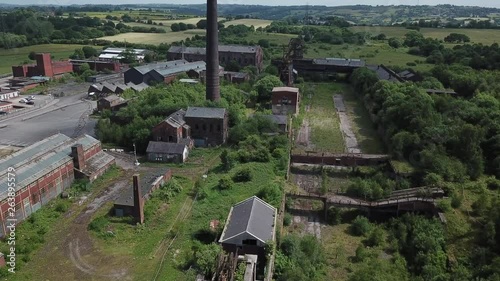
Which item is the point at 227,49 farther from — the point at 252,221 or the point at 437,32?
the point at 437,32

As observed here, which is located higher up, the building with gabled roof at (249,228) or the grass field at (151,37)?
the grass field at (151,37)

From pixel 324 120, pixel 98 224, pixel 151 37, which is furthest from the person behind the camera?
pixel 151 37

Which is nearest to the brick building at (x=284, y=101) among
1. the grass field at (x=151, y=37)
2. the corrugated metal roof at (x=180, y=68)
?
the corrugated metal roof at (x=180, y=68)

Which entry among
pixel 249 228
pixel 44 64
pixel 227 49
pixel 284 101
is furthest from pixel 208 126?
pixel 44 64

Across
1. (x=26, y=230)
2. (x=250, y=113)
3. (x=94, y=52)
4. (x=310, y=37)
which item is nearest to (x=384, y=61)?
(x=310, y=37)

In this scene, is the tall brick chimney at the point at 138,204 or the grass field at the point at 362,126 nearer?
the tall brick chimney at the point at 138,204

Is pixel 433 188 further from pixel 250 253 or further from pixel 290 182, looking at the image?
pixel 250 253

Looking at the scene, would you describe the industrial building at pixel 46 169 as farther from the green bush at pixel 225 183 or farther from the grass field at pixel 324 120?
the grass field at pixel 324 120
